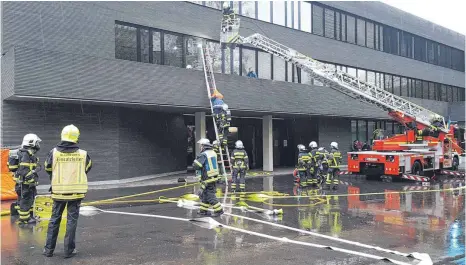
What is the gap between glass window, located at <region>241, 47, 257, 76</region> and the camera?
20547 mm

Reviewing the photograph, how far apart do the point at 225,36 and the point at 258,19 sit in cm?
321

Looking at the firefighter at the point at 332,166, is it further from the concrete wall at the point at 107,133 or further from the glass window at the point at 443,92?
the glass window at the point at 443,92

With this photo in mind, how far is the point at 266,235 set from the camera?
7.55 meters

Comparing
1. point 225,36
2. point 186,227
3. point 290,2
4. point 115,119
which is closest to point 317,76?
point 225,36

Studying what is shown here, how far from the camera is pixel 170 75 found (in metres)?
17.0

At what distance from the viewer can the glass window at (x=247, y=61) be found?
67.4 feet

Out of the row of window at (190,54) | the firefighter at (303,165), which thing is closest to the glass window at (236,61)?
the row of window at (190,54)

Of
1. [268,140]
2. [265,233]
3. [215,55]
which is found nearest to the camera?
[265,233]

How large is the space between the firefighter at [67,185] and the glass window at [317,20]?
1989cm

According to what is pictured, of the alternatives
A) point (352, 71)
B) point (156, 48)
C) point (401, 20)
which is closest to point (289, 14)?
point (352, 71)

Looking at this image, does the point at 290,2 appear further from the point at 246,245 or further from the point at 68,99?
the point at 246,245

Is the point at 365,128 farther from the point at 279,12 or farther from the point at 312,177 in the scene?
the point at 312,177

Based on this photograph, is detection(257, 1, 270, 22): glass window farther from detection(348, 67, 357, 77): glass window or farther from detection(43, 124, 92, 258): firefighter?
detection(43, 124, 92, 258): firefighter

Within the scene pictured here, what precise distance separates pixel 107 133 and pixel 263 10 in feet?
33.2
